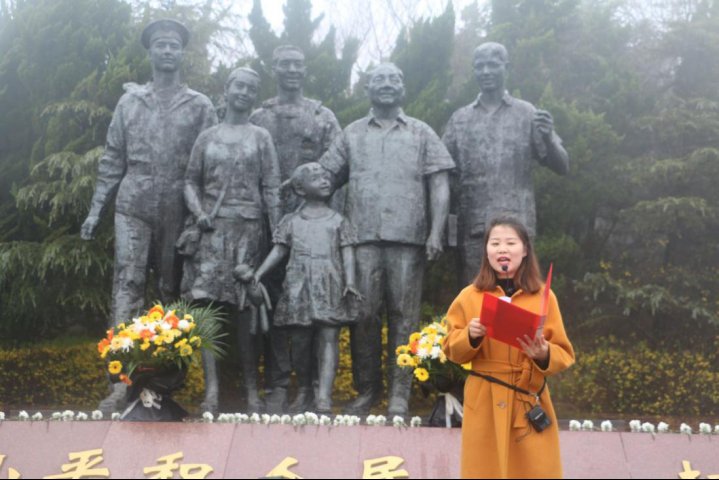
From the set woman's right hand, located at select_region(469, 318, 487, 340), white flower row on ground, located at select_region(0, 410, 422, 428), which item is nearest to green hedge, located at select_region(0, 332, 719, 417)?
white flower row on ground, located at select_region(0, 410, 422, 428)

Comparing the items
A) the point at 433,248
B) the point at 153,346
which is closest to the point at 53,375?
the point at 153,346

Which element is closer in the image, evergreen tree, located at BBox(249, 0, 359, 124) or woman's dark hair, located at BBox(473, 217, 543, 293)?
woman's dark hair, located at BBox(473, 217, 543, 293)

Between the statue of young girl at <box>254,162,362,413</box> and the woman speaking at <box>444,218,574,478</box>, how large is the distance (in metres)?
2.74

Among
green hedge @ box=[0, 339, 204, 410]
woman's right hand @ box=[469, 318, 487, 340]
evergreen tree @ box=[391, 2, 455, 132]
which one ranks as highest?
evergreen tree @ box=[391, 2, 455, 132]

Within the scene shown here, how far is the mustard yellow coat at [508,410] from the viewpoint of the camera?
3961 millimetres

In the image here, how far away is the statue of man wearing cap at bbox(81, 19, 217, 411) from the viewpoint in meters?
7.41

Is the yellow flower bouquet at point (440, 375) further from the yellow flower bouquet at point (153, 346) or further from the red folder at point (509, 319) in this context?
the red folder at point (509, 319)

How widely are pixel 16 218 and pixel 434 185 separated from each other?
22.2ft

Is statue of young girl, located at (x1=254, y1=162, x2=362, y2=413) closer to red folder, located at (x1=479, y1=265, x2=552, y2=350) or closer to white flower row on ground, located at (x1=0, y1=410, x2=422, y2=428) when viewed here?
white flower row on ground, located at (x1=0, y1=410, x2=422, y2=428)

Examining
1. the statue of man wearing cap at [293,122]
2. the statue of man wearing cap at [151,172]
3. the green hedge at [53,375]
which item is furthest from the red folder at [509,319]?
the green hedge at [53,375]

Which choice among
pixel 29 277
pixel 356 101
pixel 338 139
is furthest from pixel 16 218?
pixel 338 139

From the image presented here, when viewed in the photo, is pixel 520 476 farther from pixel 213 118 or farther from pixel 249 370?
pixel 213 118

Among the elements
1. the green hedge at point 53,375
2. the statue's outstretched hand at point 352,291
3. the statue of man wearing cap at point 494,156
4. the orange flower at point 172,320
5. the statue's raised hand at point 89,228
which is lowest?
the green hedge at point 53,375

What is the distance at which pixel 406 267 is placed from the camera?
23.3 feet
